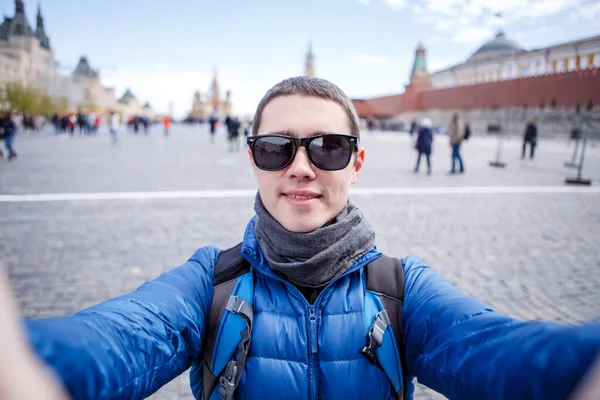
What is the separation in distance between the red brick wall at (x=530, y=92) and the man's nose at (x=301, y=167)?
4079 cm

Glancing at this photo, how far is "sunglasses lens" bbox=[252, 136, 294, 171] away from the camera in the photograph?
1393 millimetres

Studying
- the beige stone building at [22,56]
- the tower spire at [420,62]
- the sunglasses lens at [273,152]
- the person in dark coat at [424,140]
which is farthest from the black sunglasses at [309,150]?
the beige stone building at [22,56]

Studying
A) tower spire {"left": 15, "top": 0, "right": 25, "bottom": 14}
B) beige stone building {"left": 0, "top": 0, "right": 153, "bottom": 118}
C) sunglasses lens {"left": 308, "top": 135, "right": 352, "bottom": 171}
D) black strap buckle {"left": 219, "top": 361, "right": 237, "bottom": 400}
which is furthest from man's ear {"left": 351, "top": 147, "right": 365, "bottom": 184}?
tower spire {"left": 15, "top": 0, "right": 25, "bottom": 14}

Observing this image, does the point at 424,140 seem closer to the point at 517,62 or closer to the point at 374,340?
the point at 374,340

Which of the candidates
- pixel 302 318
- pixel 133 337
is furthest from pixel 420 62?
pixel 133 337

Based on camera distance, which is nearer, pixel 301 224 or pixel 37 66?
pixel 301 224

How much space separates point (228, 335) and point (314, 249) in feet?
Answer: 1.33

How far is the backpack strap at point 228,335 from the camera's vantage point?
1.20m

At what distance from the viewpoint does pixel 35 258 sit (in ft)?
13.4

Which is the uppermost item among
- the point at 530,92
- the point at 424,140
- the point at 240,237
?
the point at 530,92

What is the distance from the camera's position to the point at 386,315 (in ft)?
4.17

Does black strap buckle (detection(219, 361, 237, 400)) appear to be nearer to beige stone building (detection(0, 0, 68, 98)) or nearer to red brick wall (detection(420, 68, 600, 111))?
red brick wall (detection(420, 68, 600, 111))

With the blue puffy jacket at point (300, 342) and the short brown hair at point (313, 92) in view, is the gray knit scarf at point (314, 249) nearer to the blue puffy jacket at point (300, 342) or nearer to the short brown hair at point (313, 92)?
the blue puffy jacket at point (300, 342)

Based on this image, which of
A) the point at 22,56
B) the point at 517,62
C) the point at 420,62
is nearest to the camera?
the point at 517,62
